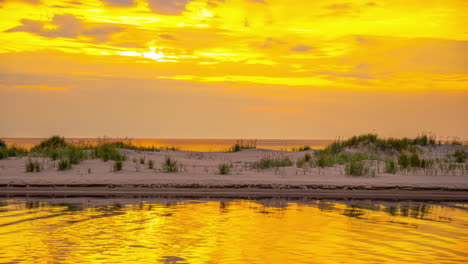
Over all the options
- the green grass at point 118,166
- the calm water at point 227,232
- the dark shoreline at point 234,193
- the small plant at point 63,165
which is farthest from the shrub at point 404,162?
the small plant at point 63,165

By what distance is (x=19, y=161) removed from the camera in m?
21.6

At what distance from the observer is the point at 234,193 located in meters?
16.0

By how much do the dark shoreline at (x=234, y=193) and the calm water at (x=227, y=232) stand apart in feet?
5.28

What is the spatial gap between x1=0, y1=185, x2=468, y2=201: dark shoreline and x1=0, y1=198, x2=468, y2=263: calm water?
5.28ft

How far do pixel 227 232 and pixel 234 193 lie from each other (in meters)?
6.20

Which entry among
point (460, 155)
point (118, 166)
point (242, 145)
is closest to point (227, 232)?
point (118, 166)

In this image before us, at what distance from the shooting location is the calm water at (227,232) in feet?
26.0

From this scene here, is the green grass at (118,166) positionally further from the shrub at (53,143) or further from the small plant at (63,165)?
the shrub at (53,143)

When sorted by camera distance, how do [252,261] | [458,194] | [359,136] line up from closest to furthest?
[252,261] < [458,194] < [359,136]

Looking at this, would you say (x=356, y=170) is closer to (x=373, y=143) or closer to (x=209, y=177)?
(x=209, y=177)

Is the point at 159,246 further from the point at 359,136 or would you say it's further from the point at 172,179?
the point at 359,136

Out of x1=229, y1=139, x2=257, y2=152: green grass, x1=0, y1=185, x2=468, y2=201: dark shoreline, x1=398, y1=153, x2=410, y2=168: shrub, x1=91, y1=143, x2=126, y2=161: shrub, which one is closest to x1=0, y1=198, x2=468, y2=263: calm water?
x1=0, y1=185, x2=468, y2=201: dark shoreline

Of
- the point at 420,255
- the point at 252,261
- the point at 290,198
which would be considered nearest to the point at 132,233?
the point at 252,261

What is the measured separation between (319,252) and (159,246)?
252 centimetres
